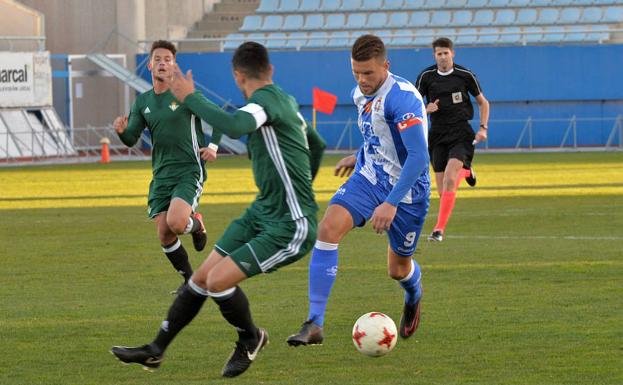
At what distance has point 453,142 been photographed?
1444 cm

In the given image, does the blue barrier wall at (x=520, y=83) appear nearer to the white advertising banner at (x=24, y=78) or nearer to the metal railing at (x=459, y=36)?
the metal railing at (x=459, y=36)

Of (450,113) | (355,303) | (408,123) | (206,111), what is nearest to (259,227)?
(206,111)

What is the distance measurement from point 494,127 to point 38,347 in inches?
1370

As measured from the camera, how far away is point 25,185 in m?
27.0

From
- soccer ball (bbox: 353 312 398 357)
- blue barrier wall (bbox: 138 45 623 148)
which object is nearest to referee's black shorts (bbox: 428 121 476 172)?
soccer ball (bbox: 353 312 398 357)

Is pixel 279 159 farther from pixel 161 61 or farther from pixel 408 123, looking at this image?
pixel 161 61

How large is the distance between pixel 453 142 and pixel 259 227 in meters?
7.56

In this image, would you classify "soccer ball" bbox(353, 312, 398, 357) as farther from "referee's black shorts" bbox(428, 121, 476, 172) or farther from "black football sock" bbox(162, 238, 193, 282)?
"referee's black shorts" bbox(428, 121, 476, 172)

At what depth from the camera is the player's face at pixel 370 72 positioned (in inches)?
316

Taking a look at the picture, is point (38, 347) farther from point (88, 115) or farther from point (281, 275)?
point (88, 115)

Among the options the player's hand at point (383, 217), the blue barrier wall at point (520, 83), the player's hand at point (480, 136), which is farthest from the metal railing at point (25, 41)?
the player's hand at point (383, 217)

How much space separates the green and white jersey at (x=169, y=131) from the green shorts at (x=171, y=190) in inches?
1.8

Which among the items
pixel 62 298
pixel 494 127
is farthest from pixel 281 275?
pixel 494 127

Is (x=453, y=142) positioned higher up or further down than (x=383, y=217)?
further down
